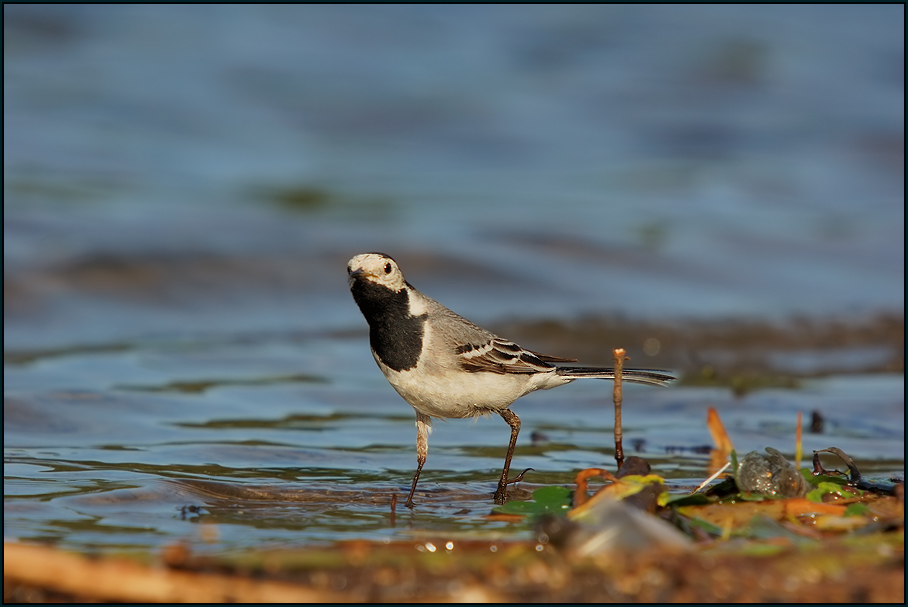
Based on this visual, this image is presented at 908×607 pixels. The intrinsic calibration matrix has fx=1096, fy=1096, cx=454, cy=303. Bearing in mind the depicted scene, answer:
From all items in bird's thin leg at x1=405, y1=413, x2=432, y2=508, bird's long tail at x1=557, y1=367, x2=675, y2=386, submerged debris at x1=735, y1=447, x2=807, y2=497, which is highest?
bird's long tail at x1=557, y1=367, x2=675, y2=386

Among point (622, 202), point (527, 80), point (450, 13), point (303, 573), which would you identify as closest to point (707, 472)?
point (303, 573)

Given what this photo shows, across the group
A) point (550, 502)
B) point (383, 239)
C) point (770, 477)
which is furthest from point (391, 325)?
point (383, 239)

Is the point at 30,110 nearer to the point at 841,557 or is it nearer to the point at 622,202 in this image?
the point at 622,202

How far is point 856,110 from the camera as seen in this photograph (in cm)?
2292

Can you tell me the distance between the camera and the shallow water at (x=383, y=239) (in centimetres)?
721

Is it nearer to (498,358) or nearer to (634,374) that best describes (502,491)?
(498,358)

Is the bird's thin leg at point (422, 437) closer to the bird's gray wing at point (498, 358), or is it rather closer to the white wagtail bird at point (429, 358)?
the white wagtail bird at point (429, 358)

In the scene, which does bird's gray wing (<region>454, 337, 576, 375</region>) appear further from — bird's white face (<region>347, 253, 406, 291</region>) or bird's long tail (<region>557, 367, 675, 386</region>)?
bird's white face (<region>347, 253, 406, 291</region>)

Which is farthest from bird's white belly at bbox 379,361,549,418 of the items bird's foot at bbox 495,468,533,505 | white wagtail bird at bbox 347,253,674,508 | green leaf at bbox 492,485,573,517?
green leaf at bbox 492,485,573,517

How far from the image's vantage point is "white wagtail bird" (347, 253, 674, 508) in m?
6.59

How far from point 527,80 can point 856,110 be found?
690cm

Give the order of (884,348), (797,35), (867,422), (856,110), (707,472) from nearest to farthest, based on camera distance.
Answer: (707,472)
(867,422)
(884,348)
(856,110)
(797,35)

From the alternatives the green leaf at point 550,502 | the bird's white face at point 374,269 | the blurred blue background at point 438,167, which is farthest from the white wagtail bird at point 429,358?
the blurred blue background at point 438,167

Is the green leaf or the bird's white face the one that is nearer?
the green leaf
